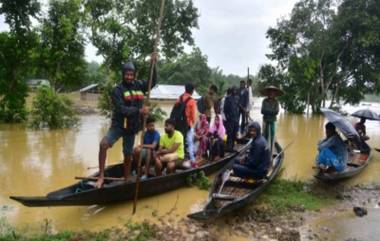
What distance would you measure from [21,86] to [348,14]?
18.2m

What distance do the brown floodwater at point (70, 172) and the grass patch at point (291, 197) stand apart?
3.56 feet

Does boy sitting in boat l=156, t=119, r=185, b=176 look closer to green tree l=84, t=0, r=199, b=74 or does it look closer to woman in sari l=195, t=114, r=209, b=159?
woman in sari l=195, t=114, r=209, b=159

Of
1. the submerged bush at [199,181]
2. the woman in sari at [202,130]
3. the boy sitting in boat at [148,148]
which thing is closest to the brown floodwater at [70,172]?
the submerged bush at [199,181]

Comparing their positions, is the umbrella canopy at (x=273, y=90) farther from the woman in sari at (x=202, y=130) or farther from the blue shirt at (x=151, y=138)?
the blue shirt at (x=151, y=138)

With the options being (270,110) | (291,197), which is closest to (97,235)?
(291,197)

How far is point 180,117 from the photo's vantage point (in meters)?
7.89

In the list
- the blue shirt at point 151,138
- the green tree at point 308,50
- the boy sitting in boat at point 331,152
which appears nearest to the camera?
the blue shirt at point 151,138

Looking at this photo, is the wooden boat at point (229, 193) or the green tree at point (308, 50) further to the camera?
the green tree at point (308, 50)

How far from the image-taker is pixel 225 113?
973cm

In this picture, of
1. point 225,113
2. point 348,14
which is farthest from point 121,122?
point 348,14

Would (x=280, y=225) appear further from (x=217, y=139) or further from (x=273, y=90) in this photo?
(x=273, y=90)

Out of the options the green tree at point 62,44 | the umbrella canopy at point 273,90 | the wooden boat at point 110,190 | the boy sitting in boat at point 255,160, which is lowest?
the wooden boat at point 110,190

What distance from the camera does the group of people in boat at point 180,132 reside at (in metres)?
5.84

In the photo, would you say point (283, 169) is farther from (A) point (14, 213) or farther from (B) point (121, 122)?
(A) point (14, 213)
